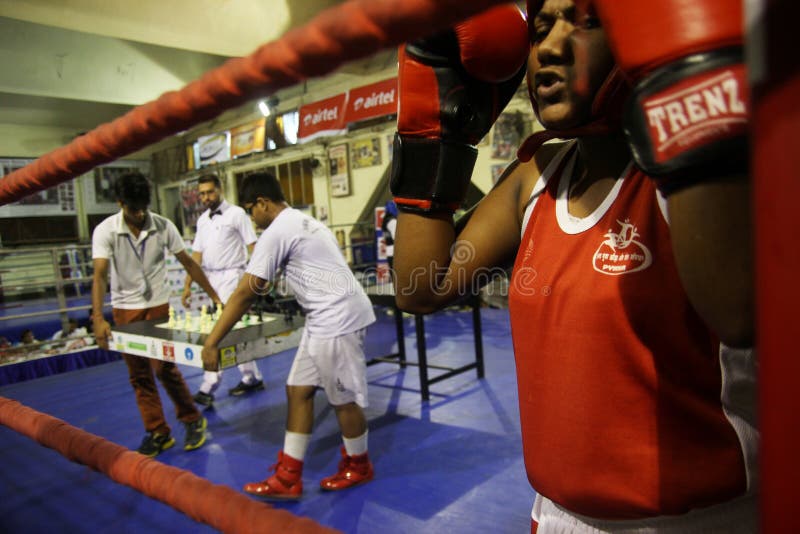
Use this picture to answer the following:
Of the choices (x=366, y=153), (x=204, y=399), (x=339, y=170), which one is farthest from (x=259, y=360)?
(x=339, y=170)

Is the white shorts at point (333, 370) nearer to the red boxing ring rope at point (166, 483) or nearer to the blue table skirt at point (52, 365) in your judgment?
the red boxing ring rope at point (166, 483)

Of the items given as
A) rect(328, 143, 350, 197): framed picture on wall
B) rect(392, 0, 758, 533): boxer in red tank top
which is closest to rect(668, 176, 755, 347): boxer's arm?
rect(392, 0, 758, 533): boxer in red tank top

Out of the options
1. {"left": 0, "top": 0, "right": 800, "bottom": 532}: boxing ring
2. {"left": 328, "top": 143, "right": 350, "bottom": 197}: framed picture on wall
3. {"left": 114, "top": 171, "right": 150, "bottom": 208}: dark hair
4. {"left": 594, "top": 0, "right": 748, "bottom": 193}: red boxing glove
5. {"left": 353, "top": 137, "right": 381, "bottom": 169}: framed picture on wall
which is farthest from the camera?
{"left": 328, "top": 143, "right": 350, "bottom": 197}: framed picture on wall

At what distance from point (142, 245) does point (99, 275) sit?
12.9 inches

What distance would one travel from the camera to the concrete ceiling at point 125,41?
5207 mm

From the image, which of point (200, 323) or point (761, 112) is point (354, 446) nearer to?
point (200, 323)

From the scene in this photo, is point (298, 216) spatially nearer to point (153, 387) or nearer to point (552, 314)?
point (153, 387)

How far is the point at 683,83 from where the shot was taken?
37 centimetres

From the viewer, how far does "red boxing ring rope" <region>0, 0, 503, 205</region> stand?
0.39 m

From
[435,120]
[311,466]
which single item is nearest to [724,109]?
[435,120]

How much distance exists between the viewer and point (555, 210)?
794 mm

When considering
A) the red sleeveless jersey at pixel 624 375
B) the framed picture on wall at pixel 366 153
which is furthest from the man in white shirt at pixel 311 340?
the framed picture on wall at pixel 366 153

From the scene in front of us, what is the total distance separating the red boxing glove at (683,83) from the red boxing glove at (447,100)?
37 centimetres

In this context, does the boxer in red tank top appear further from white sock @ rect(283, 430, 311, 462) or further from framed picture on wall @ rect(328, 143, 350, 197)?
framed picture on wall @ rect(328, 143, 350, 197)
